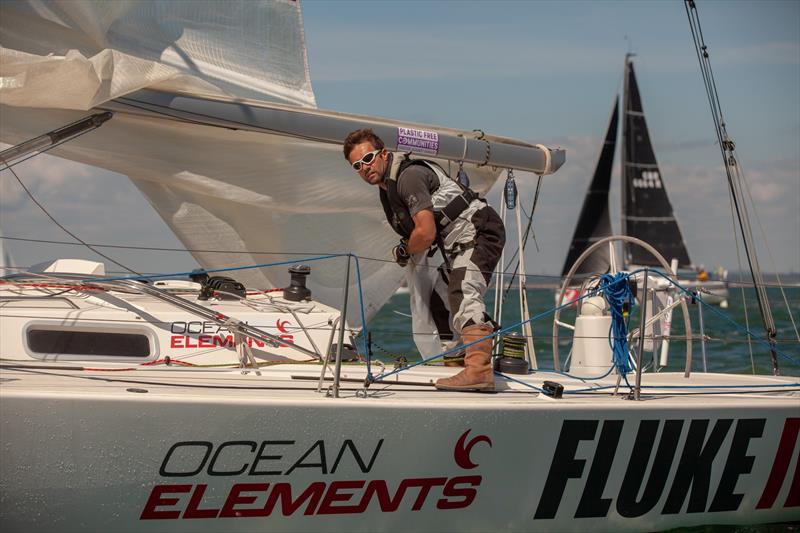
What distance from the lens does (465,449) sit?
383cm

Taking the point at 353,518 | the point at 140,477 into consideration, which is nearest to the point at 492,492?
the point at 353,518

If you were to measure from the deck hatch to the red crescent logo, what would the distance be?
5.50ft

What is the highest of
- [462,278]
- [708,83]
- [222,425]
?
[708,83]

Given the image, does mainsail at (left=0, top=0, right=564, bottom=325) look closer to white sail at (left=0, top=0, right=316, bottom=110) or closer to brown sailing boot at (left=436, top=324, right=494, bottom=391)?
white sail at (left=0, top=0, right=316, bottom=110)

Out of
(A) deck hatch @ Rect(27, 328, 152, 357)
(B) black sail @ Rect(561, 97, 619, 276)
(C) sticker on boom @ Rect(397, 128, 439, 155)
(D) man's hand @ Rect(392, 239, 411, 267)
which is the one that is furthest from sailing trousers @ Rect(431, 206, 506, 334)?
(B) black sail @ Rect(561, 97, 619, 276)

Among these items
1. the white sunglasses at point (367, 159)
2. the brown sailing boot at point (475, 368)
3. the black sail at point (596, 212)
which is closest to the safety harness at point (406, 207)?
the white sunglasses at point (367, 159)

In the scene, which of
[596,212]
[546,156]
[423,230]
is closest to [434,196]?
[423,230]

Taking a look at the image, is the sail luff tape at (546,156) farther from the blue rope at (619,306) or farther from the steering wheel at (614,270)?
the blue rope at (619,306)

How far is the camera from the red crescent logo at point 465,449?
3816 millimetres

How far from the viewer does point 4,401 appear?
3.32 meters

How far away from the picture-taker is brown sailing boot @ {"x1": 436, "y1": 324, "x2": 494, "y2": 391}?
414 centimetres

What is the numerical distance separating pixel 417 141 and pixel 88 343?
7.05 feet

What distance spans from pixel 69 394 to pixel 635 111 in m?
31.0

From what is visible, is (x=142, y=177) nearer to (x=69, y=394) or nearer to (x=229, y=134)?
(x=229, y=134)
